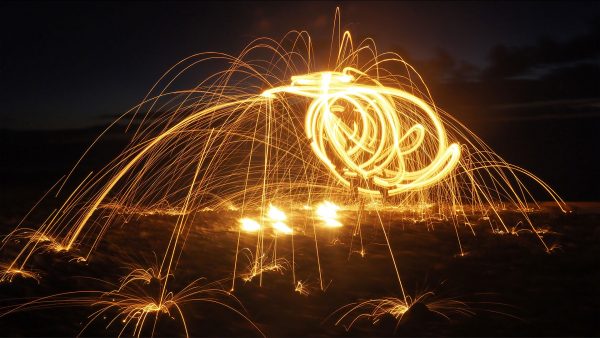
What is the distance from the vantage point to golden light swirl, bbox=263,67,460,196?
6617mm

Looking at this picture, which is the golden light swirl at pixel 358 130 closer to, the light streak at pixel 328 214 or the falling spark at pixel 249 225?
the light streak at pixel 328 214

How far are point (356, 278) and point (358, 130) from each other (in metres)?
2.65

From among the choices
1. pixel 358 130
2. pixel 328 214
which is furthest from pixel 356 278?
pixel 328 214

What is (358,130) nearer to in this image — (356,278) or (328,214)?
(328,214)

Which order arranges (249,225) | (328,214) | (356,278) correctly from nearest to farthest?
(356,278) → (249,225) → (328,214)

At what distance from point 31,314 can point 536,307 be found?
453cm

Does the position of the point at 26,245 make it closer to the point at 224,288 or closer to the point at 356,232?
the point at 224,288

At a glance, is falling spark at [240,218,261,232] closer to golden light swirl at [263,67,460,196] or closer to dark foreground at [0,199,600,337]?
dark foreground at [0,199,600,337]

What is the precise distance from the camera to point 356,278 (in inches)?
228

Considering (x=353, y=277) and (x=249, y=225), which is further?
(x=249, y=225)

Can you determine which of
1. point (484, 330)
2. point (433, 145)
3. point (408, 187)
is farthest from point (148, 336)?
point (433, 145)

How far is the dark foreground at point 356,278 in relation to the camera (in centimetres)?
462

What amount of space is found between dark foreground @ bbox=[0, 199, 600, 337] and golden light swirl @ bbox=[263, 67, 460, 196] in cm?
81

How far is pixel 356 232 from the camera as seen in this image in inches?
296
